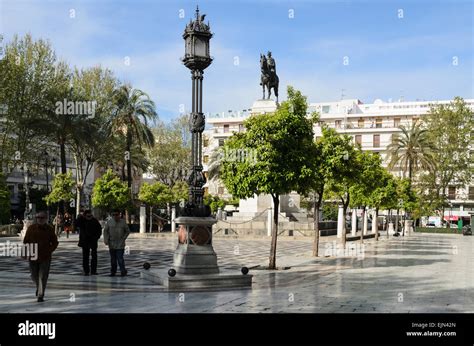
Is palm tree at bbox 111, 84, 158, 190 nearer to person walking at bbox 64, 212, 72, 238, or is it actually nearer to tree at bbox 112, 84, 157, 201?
tree at bbox 112, 84, 157, 201

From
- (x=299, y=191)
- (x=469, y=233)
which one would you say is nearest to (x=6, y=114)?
(x=299, y=191)

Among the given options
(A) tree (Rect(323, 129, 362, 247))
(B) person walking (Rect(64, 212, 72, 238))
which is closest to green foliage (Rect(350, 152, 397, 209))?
(A) tree (Rect(323, 129, 362, 247))

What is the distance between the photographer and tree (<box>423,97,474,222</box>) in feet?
194

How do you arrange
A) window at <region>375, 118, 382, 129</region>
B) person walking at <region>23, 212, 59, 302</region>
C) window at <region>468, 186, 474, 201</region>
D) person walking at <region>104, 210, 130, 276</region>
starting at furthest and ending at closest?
window at <region>375, 118, 382, 129</region>
window at <region>468, 186, 474, 201</region>
person walking at <region>104, 210, 130, 276</region>
person walking at <region>23, 212, 59, 302</region>

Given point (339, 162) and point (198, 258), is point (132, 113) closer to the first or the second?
point (339, 162)

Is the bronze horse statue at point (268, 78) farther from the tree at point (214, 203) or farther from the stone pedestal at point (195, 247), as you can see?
the tree at point (214, 203)

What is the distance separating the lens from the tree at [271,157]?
16.1m

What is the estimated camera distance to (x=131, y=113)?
142ft

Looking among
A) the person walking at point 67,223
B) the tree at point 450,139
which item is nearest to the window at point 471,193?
the tree at point 450,139

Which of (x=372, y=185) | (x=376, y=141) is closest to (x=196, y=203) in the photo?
(x=372, y=185)

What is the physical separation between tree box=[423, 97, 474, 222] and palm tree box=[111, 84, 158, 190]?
29.5 m

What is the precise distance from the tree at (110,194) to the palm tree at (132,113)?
228 centimetres

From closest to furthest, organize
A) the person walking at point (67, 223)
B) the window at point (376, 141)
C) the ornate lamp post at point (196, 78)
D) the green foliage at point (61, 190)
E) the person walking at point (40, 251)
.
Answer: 1. the person walking at point (40, 251)
2. the ornate lamp post at point (196, 78)
3. the person walking at point (67, 223)
4. the green foliage at point (61, 190)
5. the window at point (376, 141)

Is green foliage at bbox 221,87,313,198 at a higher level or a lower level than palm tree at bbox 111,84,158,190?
lower
